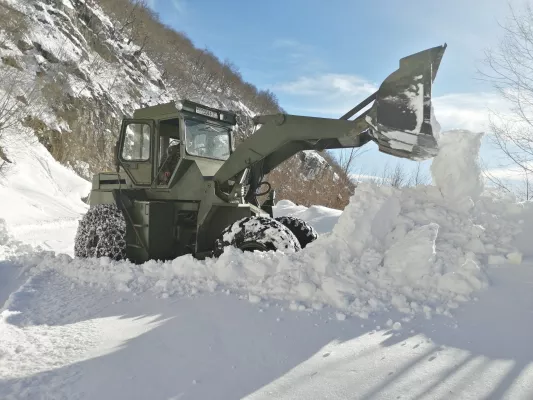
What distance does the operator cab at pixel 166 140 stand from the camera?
559cm

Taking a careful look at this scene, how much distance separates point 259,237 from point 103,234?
2.23m

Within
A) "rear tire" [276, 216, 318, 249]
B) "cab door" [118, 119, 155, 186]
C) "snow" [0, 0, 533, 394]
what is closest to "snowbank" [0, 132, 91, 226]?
"cab door" [118, 119, 155, 186]

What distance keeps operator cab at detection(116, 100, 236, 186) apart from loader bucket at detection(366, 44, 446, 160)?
252 centimetres

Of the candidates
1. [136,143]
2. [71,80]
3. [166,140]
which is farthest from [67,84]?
[166,140]

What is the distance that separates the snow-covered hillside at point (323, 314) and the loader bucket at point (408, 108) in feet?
1.78

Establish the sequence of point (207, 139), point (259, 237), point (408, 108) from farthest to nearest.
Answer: point (207, 139) → point (259, 237) → point (408, 108)

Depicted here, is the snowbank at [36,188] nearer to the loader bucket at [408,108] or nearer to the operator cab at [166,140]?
the operator cab at [166,140]

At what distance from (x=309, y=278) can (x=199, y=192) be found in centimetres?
235

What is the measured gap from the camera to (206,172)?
5.56 metres

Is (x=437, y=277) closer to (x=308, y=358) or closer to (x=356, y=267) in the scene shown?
(x=356, y=267)

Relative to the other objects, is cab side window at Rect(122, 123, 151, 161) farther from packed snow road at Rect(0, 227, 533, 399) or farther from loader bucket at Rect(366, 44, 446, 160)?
loader bucket at Rect(366, 44, 446, 160)

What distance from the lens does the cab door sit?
19.0 ft

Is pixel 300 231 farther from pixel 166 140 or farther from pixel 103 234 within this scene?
pixel 103 234

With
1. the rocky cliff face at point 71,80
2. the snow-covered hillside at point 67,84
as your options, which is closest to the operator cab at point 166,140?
the snow-covered hillside at point 67,84
